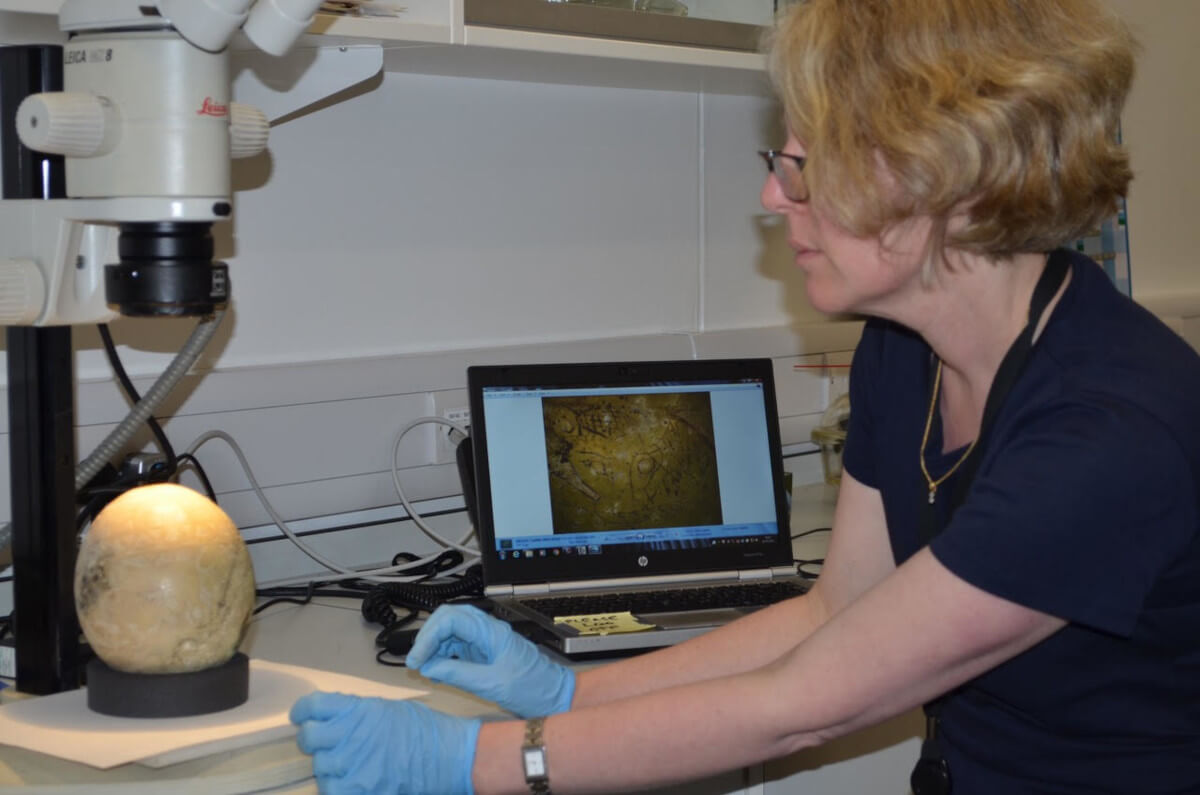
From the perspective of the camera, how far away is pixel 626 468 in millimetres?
1731

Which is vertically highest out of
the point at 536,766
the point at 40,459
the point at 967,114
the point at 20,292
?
the point at 967,114

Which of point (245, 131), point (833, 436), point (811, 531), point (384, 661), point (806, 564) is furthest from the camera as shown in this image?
point (833, 436)

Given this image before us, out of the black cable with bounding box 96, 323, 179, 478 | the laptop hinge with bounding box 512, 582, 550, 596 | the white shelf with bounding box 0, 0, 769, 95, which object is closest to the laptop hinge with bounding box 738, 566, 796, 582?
the laptop hinge with bounding box 512, 582, 550, 596

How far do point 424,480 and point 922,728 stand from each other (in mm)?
750

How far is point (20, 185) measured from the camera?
47.0 inches

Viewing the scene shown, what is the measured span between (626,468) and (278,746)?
0.72 m

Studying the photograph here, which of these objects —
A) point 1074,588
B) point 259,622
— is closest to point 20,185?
point 259,622

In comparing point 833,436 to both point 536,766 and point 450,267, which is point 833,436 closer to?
point 450,267

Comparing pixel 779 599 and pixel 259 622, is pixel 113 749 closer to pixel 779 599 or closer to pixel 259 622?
pixel 259 622

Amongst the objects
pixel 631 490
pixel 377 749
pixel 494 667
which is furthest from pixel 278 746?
pixel 631 490

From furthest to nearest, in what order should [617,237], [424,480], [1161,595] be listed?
[617,237] < [424,480] < [1161,595]

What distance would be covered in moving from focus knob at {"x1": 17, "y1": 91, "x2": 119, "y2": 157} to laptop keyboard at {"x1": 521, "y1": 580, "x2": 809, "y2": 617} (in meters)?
0.73

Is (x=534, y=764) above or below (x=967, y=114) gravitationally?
below

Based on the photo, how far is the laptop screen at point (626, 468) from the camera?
5.49 feet
